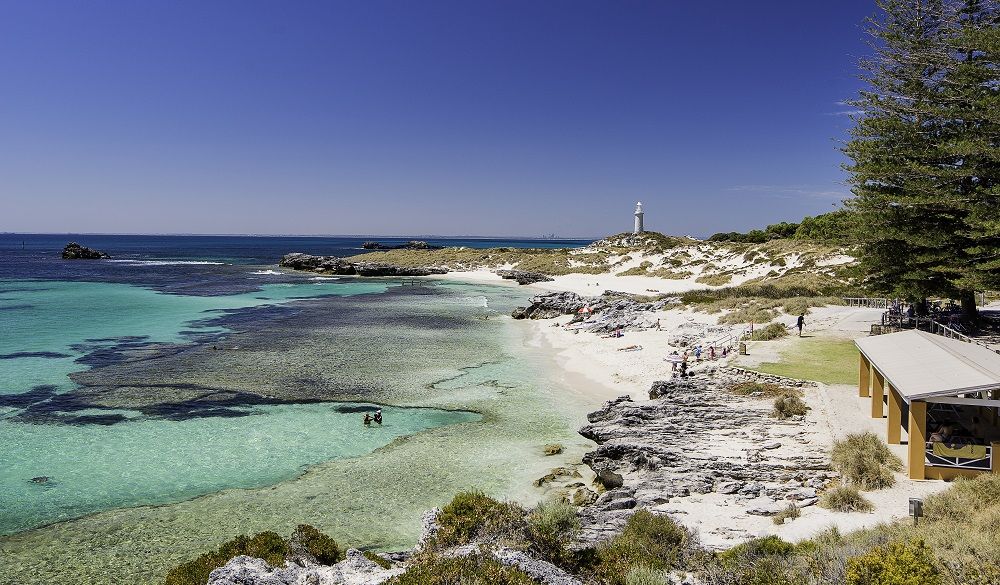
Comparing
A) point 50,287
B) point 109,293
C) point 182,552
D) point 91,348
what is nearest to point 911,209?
point 182,552

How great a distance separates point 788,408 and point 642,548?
945 centimetres

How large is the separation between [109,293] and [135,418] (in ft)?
171

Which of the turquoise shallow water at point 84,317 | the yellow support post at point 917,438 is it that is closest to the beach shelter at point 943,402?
the yellow support post at point 917,438

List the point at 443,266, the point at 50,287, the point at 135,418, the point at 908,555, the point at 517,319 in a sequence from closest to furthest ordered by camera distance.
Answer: the point at 908,555 → the point at 135,418 → the point at 517,319 → the point at 50,287 → the point at 443,266

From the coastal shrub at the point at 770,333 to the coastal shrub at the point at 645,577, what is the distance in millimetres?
21538

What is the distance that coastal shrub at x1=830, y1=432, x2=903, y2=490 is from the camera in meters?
10.6

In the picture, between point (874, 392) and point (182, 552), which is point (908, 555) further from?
point (182, 552)

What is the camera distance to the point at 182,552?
10.9m

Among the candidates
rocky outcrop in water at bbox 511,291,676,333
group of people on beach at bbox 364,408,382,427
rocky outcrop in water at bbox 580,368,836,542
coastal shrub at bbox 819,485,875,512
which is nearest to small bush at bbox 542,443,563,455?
rocky outcrop in water at bbox 580,368,836,542

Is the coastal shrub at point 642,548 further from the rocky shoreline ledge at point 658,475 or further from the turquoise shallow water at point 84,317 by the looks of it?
the turquoise shallow water at point 84,317

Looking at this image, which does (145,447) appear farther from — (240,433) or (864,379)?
(864,379)

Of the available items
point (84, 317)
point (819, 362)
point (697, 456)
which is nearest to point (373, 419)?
point (697, 456)

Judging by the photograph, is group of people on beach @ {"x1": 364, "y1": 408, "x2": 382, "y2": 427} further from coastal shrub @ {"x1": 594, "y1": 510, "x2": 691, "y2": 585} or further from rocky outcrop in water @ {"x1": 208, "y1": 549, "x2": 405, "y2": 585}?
coastal shrub @ {"x1": 594, "y1": 510, "x2": 691, "y2": 585}

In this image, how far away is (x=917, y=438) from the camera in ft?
34.7
